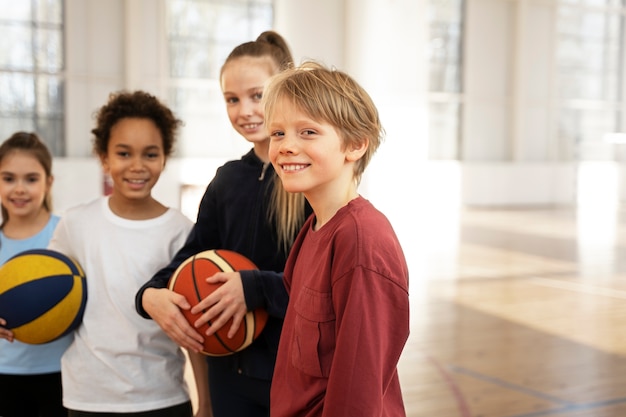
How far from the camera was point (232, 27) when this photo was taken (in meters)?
12.1

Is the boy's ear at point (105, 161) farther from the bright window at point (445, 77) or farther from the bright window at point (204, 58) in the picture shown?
the bright window at point (445, 77)

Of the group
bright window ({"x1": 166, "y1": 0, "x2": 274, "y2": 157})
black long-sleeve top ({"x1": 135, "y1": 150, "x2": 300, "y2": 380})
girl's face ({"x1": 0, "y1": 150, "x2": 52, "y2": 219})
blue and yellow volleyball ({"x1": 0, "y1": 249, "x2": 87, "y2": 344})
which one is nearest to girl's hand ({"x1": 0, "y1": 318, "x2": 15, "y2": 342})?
blue and yellow volleyball ({"x1": 0, "y1": 249, "x2": 87, "y2": 344})

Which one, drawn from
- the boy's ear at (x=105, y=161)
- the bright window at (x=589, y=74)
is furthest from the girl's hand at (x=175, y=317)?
the bright window at (x=589, y=74)

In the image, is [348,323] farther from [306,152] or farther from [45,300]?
[45,300]

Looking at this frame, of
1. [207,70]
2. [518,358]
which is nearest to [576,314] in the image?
[518,358]

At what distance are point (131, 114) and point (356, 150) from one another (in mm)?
942

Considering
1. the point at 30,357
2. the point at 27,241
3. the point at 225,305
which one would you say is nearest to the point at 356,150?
the point at 225,305

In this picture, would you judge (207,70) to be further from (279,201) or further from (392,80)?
(279,201)

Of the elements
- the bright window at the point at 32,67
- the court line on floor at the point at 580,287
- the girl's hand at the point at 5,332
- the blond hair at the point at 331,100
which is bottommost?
the court line on floor at the point at 580,287

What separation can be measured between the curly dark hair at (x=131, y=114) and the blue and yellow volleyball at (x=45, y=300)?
0.36 metres

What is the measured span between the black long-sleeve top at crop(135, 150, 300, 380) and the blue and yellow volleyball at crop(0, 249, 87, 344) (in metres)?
0.24

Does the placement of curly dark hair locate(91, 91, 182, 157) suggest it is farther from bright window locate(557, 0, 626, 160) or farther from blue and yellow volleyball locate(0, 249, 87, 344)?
bright window locate(557, 0, 626, 160)

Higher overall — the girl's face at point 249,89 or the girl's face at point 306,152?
the girl's face at point 249,89

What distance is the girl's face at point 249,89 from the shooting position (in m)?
1.78
